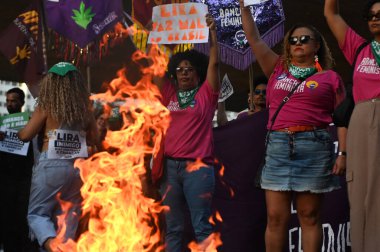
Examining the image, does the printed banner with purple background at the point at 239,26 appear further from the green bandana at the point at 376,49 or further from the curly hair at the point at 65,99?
the green bandana at the point at 376,49

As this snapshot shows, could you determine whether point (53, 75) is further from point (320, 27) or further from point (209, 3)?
point (320, 27)

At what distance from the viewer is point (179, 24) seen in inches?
218

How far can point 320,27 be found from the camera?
10.0 meters

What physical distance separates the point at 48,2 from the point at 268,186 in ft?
12.3

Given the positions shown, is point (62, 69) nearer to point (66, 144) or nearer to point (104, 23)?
point (66, 144)

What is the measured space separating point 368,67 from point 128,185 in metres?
2.35

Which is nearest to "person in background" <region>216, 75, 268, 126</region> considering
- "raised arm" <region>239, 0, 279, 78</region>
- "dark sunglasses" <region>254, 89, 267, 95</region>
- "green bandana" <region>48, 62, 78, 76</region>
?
"dark sunglasses" <region>254, 89, 267, 95</region>

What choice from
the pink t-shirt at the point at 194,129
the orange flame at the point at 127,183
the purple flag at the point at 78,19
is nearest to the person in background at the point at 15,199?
the purple flag at the point at 78,19

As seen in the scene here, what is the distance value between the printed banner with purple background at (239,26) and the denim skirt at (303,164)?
2525mm

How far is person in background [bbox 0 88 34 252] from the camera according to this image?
269 inches

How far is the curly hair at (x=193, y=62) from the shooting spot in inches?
210

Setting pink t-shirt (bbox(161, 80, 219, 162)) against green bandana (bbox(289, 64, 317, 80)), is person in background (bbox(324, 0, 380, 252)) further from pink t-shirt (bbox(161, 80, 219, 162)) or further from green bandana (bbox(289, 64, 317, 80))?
pink t-shirt (bbox(161, 80, 219, 162))

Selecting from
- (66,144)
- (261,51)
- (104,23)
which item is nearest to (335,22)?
(261,51)

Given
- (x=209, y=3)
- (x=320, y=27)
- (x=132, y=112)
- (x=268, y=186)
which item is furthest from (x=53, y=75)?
(x=320, y=27)
